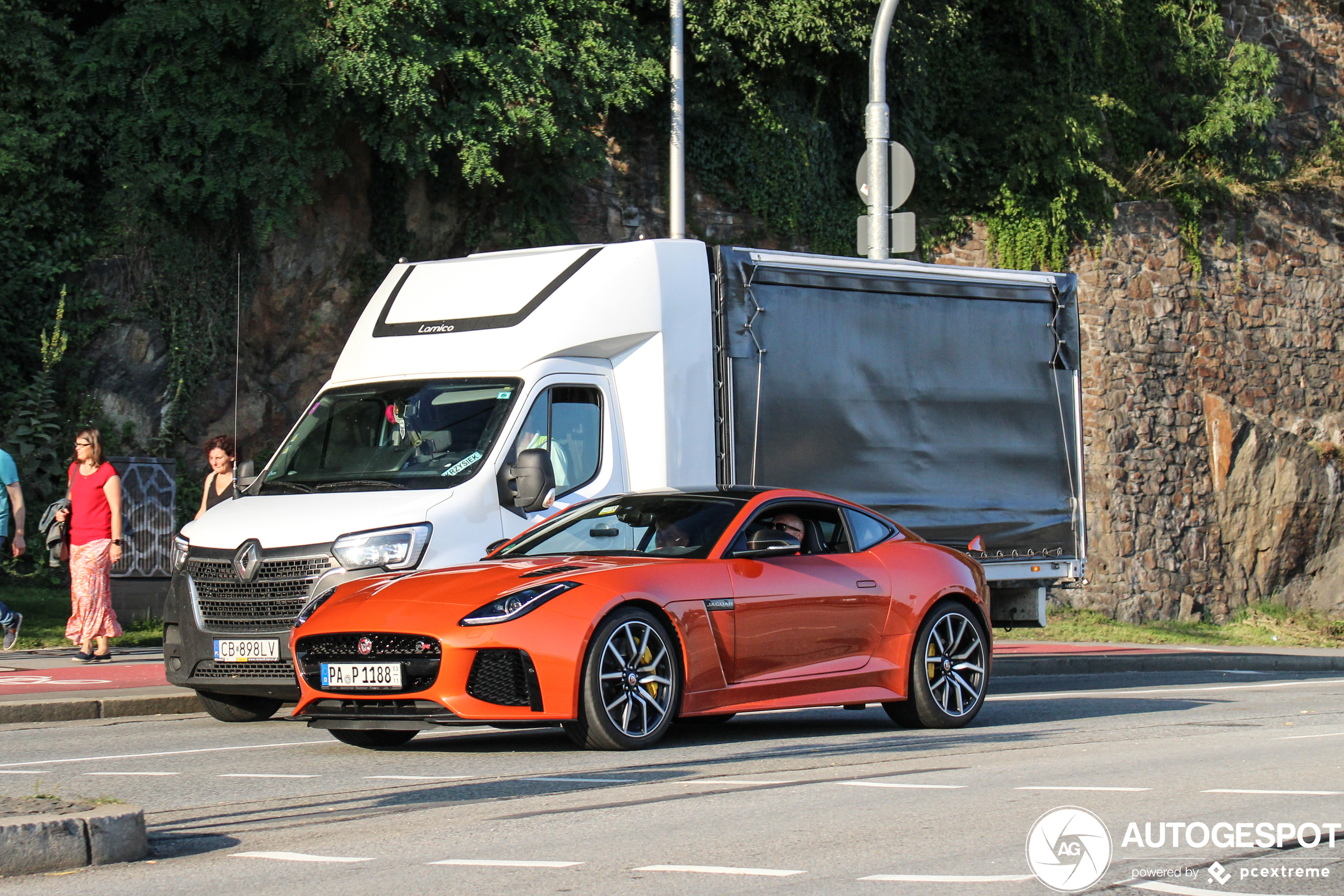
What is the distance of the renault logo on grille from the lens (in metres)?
10.2

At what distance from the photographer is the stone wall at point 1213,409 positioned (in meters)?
→ 27.7

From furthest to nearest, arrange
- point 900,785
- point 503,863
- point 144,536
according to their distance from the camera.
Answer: point 144,536, point 900,785, point 503,863

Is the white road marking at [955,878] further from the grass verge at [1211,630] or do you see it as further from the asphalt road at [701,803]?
the grass verge at [1211,630]

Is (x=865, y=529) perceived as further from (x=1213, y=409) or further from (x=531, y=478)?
(x=1213, y=409)

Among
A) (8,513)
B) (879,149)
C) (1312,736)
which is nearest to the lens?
(1312,736)

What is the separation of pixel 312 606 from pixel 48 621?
8644mm

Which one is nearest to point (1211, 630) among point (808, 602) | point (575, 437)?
point (575, 437)

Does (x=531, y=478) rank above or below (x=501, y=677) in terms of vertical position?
above

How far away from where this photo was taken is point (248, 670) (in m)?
10.2

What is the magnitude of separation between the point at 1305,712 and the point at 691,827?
764 centimetres

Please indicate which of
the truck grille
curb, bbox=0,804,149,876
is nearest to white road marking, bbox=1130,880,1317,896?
curb, bbox=0,804,149,876

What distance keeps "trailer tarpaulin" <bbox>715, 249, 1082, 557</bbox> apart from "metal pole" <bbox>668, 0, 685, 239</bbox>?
6.72 m

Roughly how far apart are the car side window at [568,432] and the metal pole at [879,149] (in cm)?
541

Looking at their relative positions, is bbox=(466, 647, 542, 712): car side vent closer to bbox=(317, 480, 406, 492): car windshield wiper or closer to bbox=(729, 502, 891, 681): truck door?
bbox=(729, 502, 891, 681): truck door
